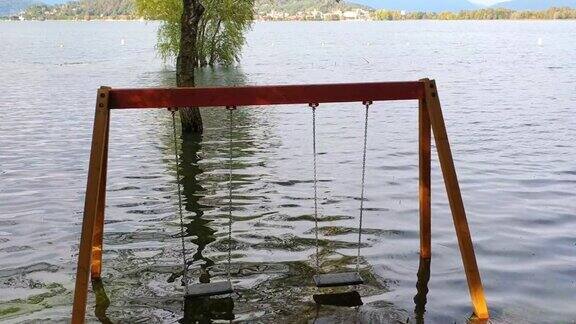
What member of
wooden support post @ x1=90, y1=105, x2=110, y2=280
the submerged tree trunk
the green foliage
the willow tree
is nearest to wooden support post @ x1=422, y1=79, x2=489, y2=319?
wooden support post @ x1=90, y1=105, x2=110, y2=280

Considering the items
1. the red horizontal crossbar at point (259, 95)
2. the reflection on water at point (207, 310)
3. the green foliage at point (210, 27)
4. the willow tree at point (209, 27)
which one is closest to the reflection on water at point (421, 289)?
the reflection on water at point (207, 310)

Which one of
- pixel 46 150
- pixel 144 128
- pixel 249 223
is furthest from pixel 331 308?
pixel 144 128

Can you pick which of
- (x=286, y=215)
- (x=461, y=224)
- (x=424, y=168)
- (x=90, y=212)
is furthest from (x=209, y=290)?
(x=286, y=215)

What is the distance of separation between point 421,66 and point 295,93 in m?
43.7

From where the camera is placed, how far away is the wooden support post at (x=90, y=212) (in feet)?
19.0

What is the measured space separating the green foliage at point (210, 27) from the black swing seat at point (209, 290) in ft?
109

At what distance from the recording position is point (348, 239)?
9.26 m

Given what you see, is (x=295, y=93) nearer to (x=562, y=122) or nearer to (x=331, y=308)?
(x=331, y=308)

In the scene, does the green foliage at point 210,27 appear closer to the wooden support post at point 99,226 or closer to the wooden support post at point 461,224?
the wooden support post at point 99,226

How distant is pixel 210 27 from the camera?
47438 mm

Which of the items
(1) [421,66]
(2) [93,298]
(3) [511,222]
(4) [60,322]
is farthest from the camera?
(1) [421,66]

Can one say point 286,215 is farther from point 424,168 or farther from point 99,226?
point 99,226

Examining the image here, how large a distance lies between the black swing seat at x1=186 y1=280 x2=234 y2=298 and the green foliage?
33334mm

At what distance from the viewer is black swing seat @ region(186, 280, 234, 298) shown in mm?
6586
